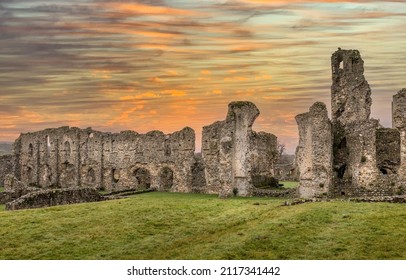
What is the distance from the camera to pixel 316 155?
105 feet

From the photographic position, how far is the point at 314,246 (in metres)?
18.6

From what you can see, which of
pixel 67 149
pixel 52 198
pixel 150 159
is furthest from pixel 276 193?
pixel 67 149

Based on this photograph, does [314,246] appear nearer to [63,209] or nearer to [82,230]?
[82,230]

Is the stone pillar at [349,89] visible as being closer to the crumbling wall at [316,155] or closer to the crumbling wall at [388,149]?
the crumbling wall at [388,149]

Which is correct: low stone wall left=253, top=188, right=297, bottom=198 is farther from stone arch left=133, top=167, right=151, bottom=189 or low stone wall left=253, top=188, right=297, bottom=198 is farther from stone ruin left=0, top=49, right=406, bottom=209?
stone arch left=133, top=167, right=151, bottom=189

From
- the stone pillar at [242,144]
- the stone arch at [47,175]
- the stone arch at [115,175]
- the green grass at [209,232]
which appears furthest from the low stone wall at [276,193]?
the stone arch at [47,175]

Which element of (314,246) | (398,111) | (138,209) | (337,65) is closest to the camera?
(314,246)

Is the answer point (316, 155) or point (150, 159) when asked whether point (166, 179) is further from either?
point (316, 155)

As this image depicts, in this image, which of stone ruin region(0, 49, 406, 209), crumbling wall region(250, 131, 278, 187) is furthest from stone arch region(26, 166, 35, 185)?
crumbling wall region(250, 131, 278, 187)

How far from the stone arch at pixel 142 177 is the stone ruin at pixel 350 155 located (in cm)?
1900

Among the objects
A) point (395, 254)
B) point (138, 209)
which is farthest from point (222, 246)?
point (138, 209)

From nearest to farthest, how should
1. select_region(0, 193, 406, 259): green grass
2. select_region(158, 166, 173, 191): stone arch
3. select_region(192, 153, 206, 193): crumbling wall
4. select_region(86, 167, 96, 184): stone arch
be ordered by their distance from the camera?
select_region(0, 193, 406, 259): green grass → select_region(192, 153, 206, 193): crumbling wall → select_region(158, 166, 173, 191): stone arch → select_region(86, 167, 96, 184): stone arch

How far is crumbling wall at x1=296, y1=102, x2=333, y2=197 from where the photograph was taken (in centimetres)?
3172

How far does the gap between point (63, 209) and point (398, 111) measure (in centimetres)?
1950
